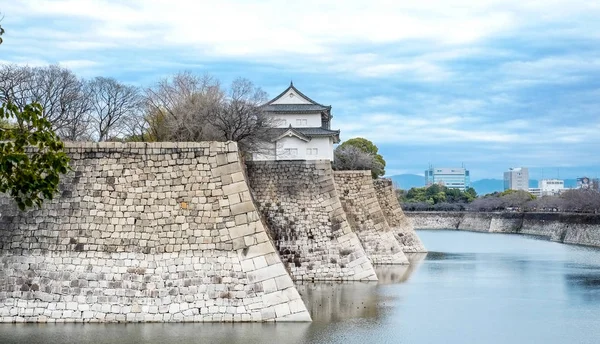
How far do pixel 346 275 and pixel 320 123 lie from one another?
39.6 m

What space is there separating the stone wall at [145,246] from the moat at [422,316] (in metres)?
0.48

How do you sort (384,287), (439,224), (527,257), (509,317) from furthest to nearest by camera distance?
(439,224), (527,257), (384,287), (509,317)

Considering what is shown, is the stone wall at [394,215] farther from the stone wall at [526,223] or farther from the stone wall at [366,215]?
the stone wall at [526,223]

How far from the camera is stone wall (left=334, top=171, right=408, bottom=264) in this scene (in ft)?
116

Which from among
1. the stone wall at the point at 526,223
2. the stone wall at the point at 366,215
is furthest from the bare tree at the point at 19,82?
the stone wall at the point at 526,223

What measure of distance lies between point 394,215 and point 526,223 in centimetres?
4926

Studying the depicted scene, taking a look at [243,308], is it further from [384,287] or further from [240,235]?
[384,287]

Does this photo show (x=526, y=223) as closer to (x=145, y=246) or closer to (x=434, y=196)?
(x=434, y=196)

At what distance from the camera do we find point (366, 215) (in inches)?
1426

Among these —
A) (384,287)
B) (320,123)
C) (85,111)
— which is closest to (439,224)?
(320,123)

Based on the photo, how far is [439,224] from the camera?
109 metres

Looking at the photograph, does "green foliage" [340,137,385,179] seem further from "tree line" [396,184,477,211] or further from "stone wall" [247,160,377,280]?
"stone wall" [247,160,377,280]

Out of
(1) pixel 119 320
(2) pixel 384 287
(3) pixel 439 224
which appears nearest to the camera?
(1) pixel 119 320

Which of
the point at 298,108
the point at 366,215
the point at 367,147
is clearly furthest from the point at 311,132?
the point at 366,215
